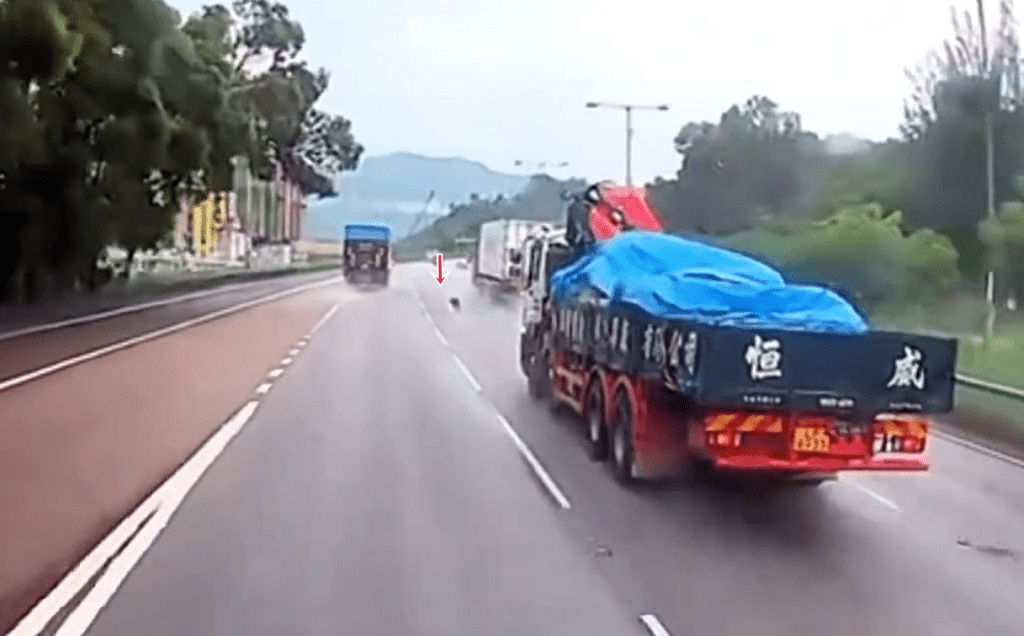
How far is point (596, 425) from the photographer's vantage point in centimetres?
1628

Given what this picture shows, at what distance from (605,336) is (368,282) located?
224 feet

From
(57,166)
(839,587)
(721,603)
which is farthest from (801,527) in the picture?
(57,166)

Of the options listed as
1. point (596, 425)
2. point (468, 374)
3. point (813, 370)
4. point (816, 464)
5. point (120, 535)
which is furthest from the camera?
point (468, 374)

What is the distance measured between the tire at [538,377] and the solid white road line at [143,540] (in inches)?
207

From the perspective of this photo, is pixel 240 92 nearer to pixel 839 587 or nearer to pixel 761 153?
pixel 761 153

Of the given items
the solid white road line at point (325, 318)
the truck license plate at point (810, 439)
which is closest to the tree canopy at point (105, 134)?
the solid white road line at point (325, 318)

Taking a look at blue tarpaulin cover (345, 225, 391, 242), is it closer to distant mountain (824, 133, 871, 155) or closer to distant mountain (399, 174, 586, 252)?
distant mountain (399, 174, 586, 252)

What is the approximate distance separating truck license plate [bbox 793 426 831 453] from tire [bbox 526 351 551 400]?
895 cm

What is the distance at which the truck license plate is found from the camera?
12742mm

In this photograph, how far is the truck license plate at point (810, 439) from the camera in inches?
502

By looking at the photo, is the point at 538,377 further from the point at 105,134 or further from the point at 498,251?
the point at 498,251

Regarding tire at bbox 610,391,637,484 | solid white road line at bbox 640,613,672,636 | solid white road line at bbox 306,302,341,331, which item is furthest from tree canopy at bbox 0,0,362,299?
solid white road line at bbox 640,613,672,636

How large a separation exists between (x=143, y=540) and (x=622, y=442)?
5170 mm

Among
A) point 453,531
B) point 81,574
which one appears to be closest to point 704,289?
point 453,531
